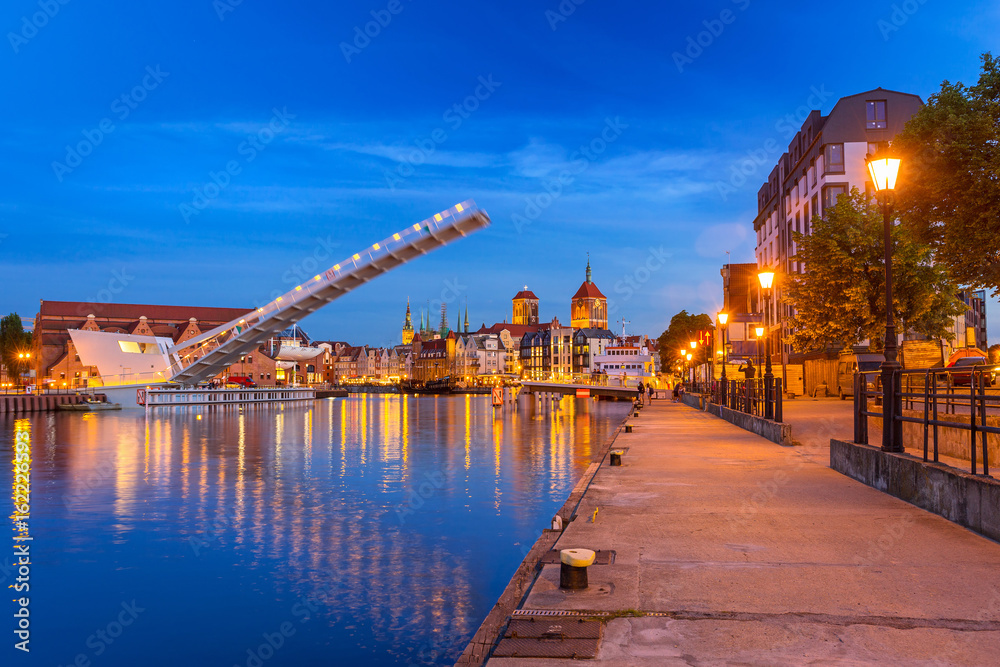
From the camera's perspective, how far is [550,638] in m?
4.98

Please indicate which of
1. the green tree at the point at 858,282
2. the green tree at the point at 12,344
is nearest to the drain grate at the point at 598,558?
the green tree at the point at 858,282

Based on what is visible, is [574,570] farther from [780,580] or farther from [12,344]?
[12,344]

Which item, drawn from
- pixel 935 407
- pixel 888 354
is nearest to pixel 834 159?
pixel 888 354

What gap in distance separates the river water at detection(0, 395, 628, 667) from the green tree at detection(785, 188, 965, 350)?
641 inches

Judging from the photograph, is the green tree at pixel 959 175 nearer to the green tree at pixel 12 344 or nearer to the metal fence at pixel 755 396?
the metal fence at pixel 755 396

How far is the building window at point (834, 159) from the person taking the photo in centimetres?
4878

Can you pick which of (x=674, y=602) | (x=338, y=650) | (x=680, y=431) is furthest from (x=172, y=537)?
(x=680, y=431)

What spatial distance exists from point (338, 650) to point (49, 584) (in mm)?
4587

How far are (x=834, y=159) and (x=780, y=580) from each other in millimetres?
47895

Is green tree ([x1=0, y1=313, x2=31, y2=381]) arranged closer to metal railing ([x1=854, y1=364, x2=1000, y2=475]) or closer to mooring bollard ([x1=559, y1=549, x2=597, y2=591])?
metal railing ([x1=854, y1=364, x2=1000, y2=475])

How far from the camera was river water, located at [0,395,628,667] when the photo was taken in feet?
26.3

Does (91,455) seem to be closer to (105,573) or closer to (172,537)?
(172,537)

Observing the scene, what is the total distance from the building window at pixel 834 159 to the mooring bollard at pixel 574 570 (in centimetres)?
4811

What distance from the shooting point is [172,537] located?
12.7 metres
